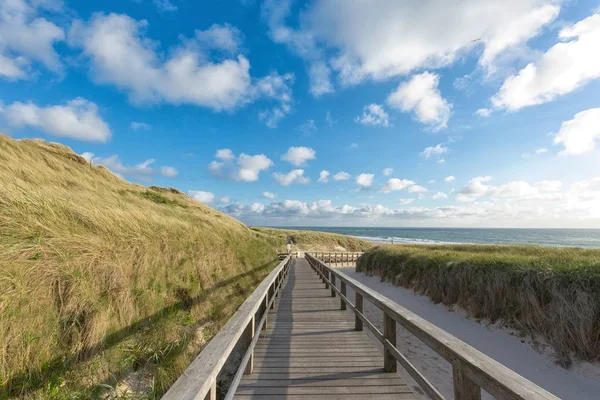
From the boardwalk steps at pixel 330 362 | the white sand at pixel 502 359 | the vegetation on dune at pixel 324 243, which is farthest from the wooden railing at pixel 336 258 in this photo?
the boardwalk steps at pixel 330 362

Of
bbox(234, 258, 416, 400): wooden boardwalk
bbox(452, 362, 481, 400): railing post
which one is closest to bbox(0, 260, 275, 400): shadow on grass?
bbox(234, 258, 416, 400): wooden boardwalk

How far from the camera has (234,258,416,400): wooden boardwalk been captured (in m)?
3.16

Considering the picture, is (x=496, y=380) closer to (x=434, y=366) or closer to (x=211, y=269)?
(x=434, y=366)

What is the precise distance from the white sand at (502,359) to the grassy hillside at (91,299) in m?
4.69

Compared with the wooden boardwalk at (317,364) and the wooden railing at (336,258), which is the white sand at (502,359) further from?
the wooden railing at (336,258)

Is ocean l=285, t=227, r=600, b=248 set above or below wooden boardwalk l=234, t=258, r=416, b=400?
below

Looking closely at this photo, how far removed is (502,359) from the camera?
5.61m

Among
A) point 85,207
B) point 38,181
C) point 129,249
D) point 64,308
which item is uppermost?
point 38,181

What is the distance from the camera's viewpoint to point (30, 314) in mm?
3545

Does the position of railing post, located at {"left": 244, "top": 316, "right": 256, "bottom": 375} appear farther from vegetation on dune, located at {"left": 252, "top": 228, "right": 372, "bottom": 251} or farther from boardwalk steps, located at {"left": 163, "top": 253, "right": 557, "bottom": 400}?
vegetation on dune, located at {"left": 252, "top": 228, "right": 372, "bottom": 251}

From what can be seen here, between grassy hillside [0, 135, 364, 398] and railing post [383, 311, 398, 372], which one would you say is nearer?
grassy hillside [0, 135, 364, 398]

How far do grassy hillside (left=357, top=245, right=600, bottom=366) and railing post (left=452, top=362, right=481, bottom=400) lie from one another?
478cm

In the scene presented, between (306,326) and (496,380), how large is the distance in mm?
4539

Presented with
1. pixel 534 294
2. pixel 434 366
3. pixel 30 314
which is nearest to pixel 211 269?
pixel 30 314
